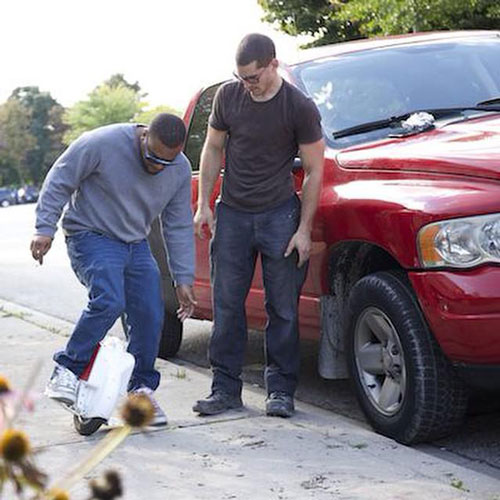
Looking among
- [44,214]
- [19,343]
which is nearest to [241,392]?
[44,214]

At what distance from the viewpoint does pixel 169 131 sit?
189 inches

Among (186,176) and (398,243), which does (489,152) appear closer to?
(398,243)

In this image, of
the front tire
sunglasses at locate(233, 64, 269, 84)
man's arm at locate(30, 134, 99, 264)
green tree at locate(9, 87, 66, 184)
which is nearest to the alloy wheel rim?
the front tire

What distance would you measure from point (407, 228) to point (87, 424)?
1.61 metres

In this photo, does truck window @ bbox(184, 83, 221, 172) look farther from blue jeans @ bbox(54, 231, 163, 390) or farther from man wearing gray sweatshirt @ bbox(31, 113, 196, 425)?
blue jeans @ bbox(54, 231, 163, 390)

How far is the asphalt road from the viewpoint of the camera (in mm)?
4824

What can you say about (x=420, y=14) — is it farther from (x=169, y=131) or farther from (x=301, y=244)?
(x=169, y=131)

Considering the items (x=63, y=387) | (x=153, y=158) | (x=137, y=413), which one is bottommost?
(x=63, y=387)

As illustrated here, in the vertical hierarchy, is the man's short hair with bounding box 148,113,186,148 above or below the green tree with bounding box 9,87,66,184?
above

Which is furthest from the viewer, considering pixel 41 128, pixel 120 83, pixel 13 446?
pixel 120 83

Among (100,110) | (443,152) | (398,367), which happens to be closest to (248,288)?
(398,367)

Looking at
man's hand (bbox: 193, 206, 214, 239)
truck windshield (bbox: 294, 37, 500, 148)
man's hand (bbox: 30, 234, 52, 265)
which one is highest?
truck windshield (bbox: 294, 37, 500, 148)

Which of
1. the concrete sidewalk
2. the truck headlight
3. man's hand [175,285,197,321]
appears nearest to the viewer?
the concrete sidewalk

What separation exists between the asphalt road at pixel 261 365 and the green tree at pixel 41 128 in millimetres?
103551
